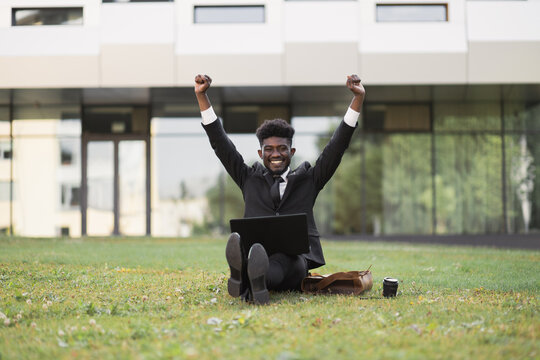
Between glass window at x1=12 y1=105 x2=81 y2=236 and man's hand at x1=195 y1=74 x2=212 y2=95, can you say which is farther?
glass window at x1=12 y1=105 x2=81 y2=236

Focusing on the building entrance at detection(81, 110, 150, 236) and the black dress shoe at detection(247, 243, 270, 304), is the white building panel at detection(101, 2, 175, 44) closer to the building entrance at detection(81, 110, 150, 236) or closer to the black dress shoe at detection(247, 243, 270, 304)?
the building entrance at detection(81, 110, 150, 236)

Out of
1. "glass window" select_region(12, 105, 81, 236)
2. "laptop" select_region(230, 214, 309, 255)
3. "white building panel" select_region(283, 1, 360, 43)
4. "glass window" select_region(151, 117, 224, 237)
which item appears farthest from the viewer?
"glass window" select_region(151, 117, 224, 237)

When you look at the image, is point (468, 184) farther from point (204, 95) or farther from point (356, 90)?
point (204, 95)

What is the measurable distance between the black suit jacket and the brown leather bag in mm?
169

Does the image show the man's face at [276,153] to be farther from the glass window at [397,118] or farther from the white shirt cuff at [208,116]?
the glass window at [397,118]

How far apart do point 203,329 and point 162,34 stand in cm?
1430

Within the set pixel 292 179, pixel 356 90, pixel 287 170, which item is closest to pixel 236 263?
pixel 292 179

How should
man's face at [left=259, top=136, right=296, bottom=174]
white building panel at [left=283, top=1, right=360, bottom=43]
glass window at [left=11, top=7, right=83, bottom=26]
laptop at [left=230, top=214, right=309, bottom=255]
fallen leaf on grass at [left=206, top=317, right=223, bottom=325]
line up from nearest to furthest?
fallen leaf on grass at [left=206, top=317, right=223, bottom=325], laptop at [left=230, top=214, right=309, bottom=255], man's face at [left=259, top=136, right=296, bottom=174], white building panel at [left=283, top=1, right=360, bottom=43], glass window at [left=11, top=7, right=83, bottom=26]

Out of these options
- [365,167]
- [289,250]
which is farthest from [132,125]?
[289,250]

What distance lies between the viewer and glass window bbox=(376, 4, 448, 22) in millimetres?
17391

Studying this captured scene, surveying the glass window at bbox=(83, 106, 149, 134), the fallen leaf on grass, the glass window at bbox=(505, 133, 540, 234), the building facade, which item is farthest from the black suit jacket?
the glass window at bbox=(505, 133, 540, 234)

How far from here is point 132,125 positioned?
1944cm

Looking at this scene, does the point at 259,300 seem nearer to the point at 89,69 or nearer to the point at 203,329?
the point at 203,329

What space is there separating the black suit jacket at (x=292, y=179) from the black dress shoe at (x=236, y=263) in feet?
2.64
